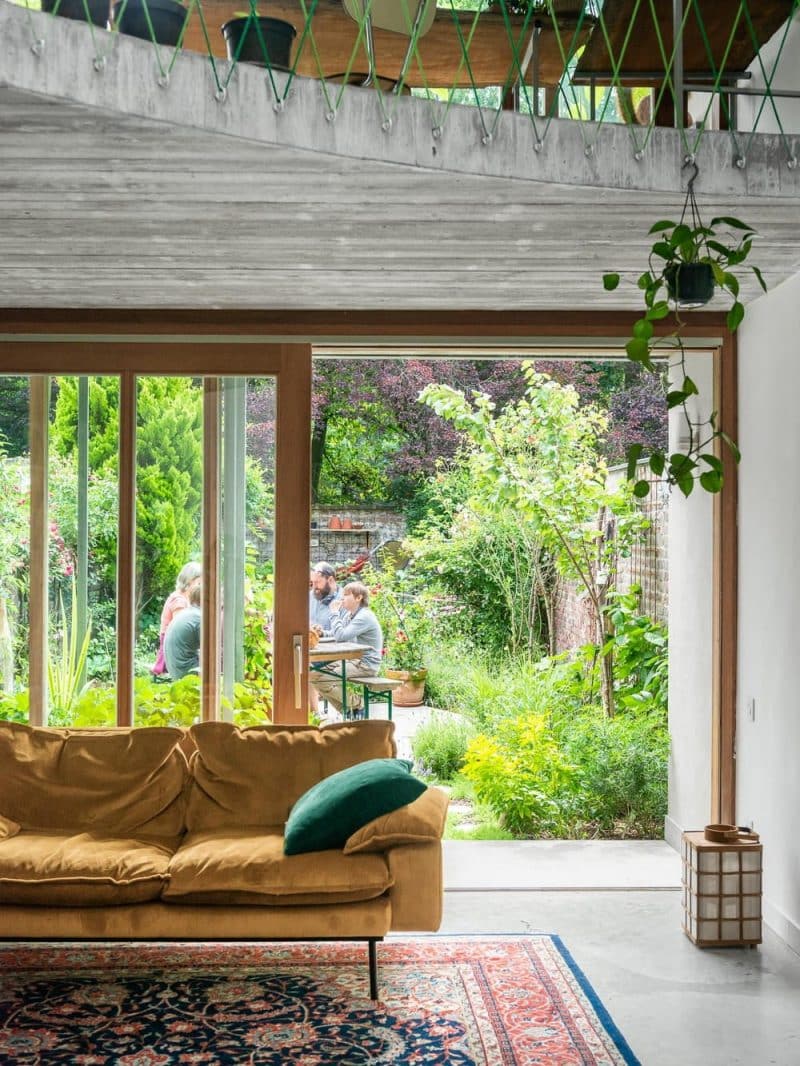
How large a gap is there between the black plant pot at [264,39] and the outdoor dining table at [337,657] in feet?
13.2

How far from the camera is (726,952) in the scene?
4.32m

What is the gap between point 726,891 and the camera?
4.32 meters

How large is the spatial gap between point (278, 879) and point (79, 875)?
670 millimetres

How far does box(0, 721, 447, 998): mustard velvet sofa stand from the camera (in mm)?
3824

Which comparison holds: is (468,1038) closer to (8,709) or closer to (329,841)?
(329,841)

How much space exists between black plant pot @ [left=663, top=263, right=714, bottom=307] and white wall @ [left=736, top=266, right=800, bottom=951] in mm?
1078

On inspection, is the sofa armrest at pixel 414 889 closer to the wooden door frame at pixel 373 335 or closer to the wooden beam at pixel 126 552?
the wooden door frame at pixel 373 335

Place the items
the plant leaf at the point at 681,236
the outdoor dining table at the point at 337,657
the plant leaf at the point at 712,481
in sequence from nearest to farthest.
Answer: the plant leaf at the point at 681,236
the plant leaf at the point at 712,481
the outdoor dining table at the point at 337,657

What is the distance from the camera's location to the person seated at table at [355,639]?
313 inches

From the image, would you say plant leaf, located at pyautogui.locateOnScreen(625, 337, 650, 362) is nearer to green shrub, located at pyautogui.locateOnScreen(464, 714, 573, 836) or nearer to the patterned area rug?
the patterned area rug

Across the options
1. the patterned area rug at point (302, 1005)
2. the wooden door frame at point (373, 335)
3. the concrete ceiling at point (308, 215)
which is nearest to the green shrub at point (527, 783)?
the wooden door frame at point (373, 335)

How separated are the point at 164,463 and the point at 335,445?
5.60 meters

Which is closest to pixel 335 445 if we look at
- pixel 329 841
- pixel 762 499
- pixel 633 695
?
pixel 633 695

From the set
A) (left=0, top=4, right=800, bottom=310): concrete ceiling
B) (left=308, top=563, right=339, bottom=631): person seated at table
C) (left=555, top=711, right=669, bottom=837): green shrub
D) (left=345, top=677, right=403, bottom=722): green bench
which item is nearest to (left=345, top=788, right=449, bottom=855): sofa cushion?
(left=0, top=4, right=800, bottom=310): concrete ceiling
